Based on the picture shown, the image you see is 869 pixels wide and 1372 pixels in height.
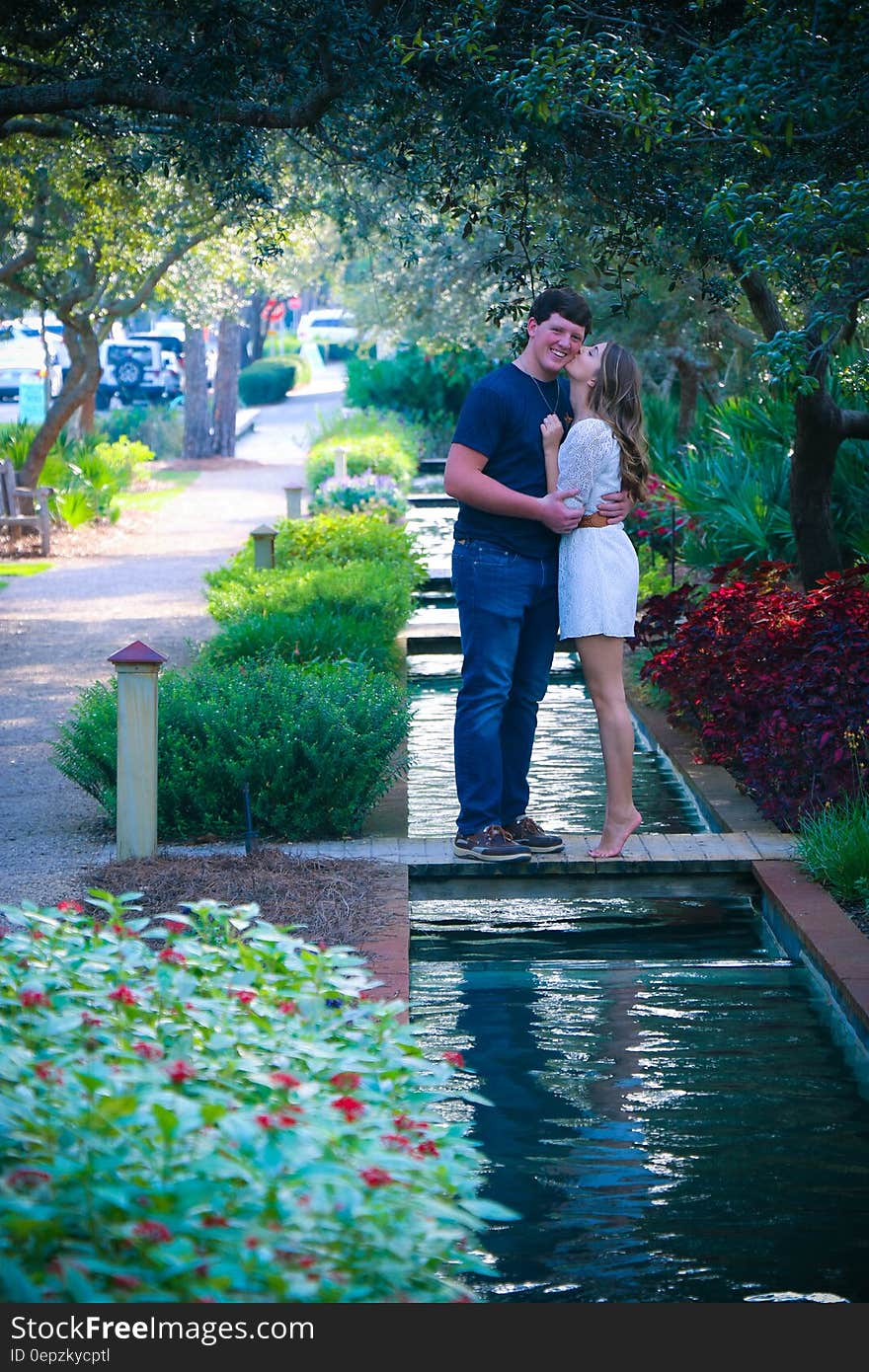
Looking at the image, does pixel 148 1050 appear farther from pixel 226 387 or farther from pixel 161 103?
pixel 226 387

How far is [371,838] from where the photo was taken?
6848 mm

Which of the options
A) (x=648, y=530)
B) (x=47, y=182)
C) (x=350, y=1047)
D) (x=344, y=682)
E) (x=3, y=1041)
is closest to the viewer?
(x=3, y=1041)

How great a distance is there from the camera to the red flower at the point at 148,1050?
8.98 feet

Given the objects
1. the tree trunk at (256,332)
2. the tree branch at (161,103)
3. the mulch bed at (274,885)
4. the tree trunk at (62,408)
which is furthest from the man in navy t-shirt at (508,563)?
the tree trunk at (256,332)

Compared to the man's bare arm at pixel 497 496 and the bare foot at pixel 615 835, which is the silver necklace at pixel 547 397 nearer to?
the man's bare arm at pixel 497 496

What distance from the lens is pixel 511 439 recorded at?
5984mm

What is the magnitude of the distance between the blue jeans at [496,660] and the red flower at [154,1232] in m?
3.94

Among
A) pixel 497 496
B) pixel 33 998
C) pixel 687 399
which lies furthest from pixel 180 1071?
pixel 687 399

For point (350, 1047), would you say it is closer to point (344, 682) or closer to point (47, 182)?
point (344, 682)

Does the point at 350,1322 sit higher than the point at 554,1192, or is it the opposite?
the point at 350,1322

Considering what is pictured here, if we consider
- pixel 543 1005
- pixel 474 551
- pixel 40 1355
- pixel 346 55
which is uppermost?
pixel 346 55

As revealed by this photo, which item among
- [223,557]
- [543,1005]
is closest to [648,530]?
[223,557]

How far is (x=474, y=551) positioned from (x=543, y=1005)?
1726 millimetres

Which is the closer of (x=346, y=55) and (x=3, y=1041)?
(x=3, y=1041)
